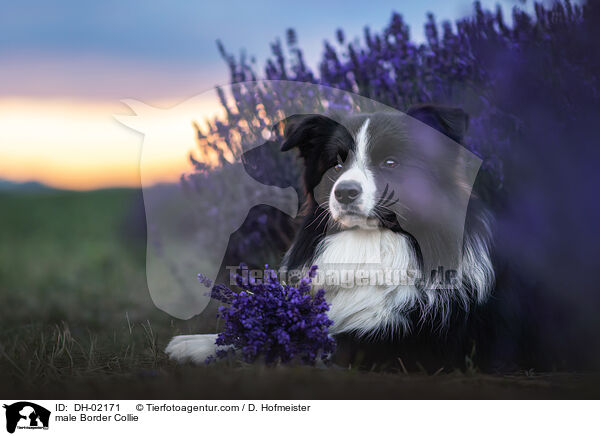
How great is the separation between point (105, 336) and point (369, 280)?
1.85 metres

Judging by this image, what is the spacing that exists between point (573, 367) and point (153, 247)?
2820 millimetres

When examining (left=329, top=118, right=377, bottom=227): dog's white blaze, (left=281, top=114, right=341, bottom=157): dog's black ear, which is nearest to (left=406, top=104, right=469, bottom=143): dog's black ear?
(left=329, top=118, right=377, bottom=227): dog's white blaze

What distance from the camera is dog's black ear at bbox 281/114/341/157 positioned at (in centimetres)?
306

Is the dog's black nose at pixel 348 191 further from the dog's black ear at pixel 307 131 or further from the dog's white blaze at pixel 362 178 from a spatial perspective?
the dog's black ear at pixel 307 131

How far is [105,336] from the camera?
149 inches

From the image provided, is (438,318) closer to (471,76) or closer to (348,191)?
(348,191)

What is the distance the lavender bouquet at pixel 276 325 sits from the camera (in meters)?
2.74

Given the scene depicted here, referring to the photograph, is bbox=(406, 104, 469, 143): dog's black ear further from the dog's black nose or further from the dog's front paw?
the dog's front paw

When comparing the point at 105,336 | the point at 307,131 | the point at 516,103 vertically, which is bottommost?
the point at 105,336

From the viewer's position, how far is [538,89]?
3.86m

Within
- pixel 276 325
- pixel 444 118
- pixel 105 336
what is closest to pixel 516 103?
pixel 444 118
